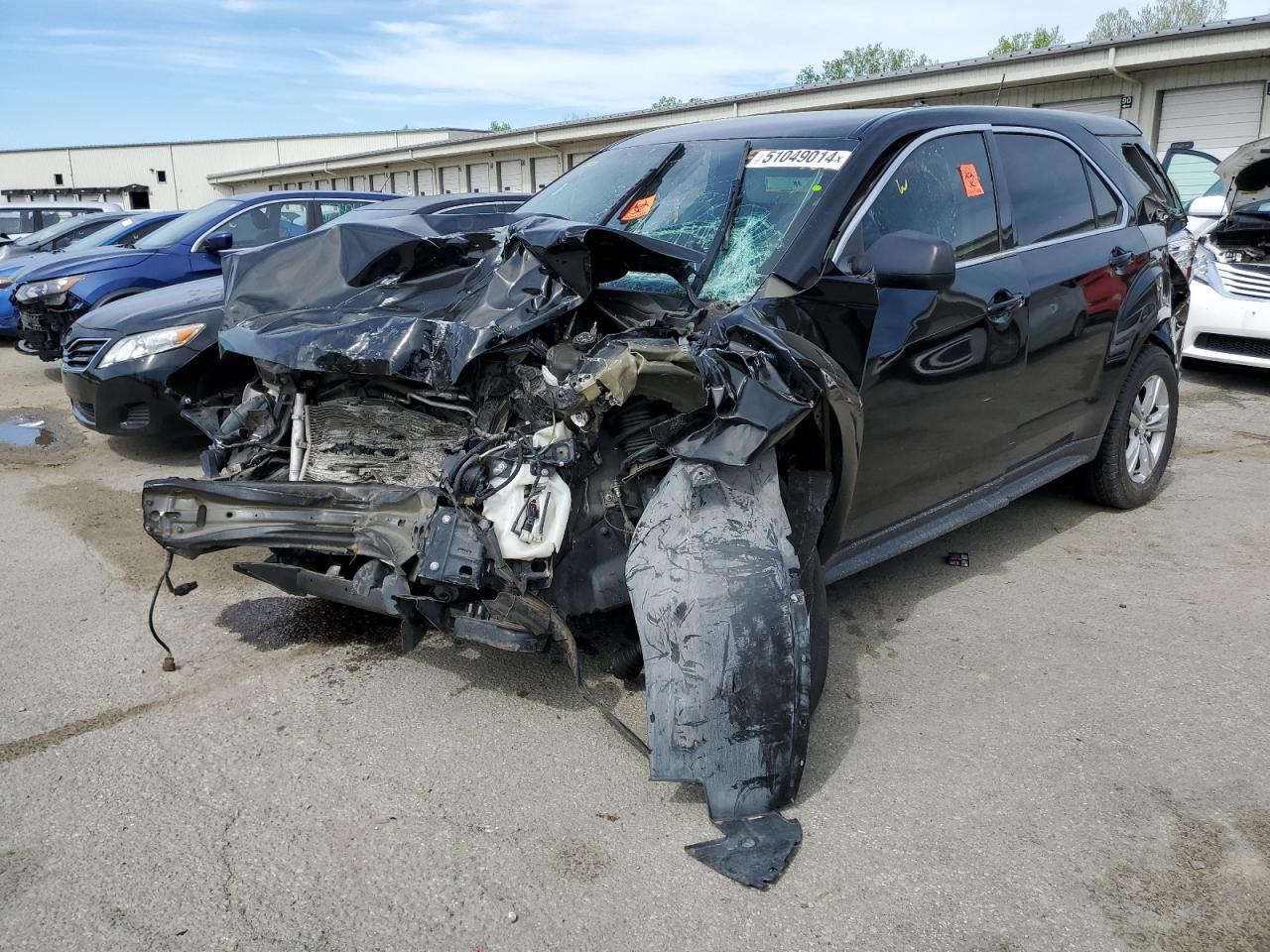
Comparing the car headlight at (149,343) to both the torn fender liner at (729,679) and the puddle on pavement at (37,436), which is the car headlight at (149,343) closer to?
the puddle on pavement at (37,436)

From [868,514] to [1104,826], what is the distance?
129cm

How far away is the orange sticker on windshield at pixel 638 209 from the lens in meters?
3.93

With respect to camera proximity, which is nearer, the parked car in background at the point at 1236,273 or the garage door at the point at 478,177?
the parked car in background at the point at 1236,273

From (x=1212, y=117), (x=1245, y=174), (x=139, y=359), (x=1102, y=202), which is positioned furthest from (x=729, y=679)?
(x=1212, y=117)

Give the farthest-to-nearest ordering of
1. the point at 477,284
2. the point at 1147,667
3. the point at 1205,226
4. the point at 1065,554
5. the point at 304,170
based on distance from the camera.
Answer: the point at 304,170, the point at 1205,226, the point at 1065,554, the point at 1147,667, the point at 477,284

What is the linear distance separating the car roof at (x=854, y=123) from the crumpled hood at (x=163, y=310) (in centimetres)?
277

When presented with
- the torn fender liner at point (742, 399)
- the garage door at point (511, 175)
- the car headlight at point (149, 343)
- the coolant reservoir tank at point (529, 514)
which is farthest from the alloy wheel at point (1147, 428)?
the garage door at point (511, 175)

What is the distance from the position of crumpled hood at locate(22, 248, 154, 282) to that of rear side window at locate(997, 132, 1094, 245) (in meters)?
6.75

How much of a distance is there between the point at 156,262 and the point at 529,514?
6648 millimetres

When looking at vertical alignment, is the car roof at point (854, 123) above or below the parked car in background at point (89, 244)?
above

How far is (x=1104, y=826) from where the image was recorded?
2.64m

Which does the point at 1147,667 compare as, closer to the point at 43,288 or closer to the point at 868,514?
the point at 868,514

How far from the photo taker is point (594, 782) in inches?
111

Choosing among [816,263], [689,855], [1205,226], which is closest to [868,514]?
[816,263]
